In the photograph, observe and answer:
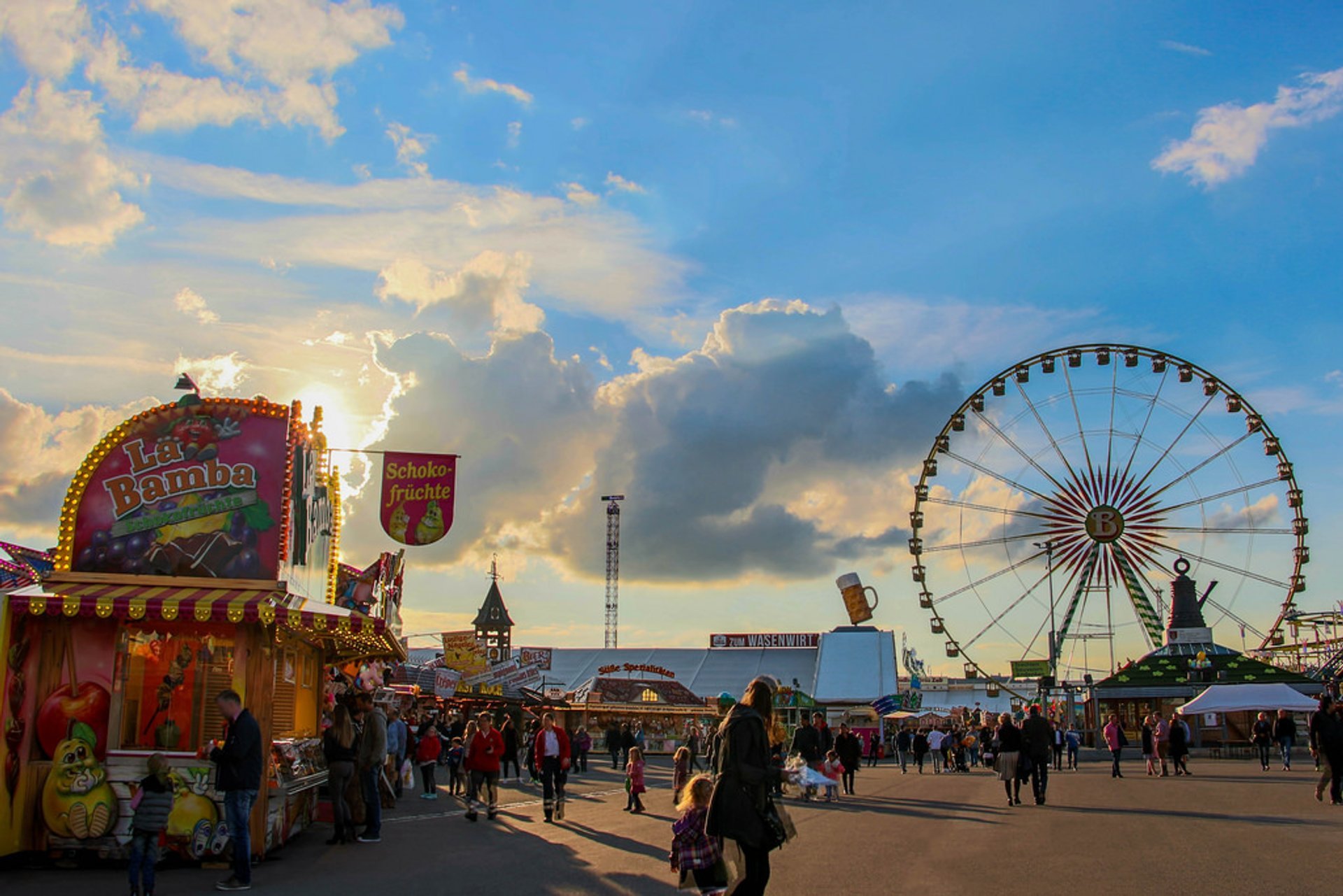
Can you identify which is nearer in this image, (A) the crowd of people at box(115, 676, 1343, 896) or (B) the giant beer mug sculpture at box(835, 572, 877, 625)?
(A) the crowd of people at box(115, 676, 1343, 896)

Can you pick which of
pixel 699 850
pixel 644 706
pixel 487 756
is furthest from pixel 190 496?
pixel 644 706

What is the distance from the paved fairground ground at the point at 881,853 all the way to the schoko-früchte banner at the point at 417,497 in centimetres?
415

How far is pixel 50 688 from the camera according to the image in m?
11.6

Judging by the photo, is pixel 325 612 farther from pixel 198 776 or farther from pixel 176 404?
pixel 176 404

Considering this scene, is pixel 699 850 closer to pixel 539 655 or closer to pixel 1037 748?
pixel 1037 748

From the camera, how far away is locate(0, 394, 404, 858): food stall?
36.7ft

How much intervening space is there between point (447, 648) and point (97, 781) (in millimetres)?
35161

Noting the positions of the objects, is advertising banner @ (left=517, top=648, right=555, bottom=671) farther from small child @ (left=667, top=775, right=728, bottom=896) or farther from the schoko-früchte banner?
small child @ (left=667, top=775, right=728, bottom=896)

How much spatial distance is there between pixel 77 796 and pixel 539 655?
177ft

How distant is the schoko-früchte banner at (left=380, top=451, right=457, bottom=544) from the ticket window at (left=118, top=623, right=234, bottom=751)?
4176 millimetres

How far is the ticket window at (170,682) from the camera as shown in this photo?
12.1 meters

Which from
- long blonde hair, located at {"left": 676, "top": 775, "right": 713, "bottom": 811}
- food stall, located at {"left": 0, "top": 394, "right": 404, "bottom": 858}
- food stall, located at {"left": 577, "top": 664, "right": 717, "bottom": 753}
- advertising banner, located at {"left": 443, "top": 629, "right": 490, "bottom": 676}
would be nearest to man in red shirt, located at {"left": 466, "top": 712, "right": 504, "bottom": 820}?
food stall, located at {"left": 0, "top": 394, "right": 404, "bottom": 858}

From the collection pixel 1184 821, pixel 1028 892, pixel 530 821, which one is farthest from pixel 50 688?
pixel 1184 821

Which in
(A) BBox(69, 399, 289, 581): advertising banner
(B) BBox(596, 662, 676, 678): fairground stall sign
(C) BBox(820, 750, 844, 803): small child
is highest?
(A) BBox(69, 399, 289, 581): advertising banner
